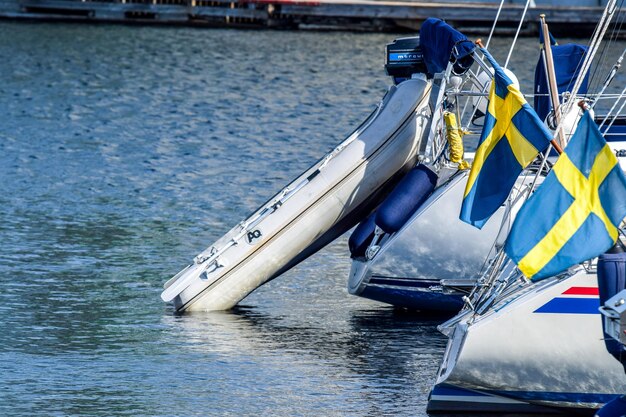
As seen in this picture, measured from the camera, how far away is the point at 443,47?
15.2 metres

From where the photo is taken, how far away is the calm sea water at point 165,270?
12367 mm

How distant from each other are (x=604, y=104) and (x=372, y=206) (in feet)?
59.3

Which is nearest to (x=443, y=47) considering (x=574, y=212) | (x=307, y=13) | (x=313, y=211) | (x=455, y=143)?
(x=455, y=143)

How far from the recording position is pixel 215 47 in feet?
171

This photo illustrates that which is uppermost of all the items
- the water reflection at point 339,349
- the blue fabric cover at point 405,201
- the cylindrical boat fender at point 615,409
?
the blue fabric cover at point 405,201

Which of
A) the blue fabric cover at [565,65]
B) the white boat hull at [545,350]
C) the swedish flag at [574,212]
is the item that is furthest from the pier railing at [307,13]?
the swedish flag at [574,212]

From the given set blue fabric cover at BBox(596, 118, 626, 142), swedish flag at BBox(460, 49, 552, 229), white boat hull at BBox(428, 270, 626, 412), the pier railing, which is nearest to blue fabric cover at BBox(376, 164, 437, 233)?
blue fabric cover at BBox(596, 118, 626, 142)

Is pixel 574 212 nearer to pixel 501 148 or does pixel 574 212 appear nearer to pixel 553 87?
pixel 501 148

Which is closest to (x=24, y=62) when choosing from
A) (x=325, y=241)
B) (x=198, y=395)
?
(x=325, y=241)

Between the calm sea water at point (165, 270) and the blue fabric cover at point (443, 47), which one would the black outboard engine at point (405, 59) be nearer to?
→ the blue fabric cover at point (443, 47)

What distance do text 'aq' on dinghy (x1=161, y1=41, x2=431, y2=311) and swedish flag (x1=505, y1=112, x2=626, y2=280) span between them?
16.3 feet

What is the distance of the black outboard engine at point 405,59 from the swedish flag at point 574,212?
620 cm

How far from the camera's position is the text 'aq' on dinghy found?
14.9 meters

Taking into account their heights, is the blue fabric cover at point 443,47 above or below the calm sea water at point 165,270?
above
